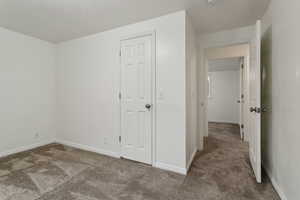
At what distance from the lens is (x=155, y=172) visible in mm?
2111

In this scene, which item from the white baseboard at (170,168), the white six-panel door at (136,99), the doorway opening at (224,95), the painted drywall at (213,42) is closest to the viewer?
the white baseboard at (170,168)

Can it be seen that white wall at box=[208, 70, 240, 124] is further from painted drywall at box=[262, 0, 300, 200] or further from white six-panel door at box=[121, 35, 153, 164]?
white six-panel door at box=[121, 35, 153, 164]

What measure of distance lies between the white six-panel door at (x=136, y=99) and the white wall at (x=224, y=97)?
496 cm

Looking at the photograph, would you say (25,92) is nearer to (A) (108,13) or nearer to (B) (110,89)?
(B) (110,89)

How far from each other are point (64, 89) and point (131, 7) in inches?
96.7

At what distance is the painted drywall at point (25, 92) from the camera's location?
2.69 metres

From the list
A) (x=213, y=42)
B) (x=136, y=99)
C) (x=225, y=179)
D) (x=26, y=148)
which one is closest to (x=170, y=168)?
(x=225, y=179)

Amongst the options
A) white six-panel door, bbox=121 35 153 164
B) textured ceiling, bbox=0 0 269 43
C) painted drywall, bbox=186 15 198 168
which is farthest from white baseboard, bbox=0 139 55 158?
painted drywall, bbox=186 15 198 168

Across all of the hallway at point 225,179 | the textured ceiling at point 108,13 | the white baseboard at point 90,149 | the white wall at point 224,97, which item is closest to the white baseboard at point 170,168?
the hallway at point 225,179

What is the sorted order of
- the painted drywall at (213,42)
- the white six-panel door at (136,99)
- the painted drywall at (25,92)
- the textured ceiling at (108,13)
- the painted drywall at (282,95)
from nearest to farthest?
the painted drywall at (282,95) < the textured ceiling at (108,13) < the white six-panel door at (136,99) < the painted drywall at (213,42) < the painted drywall at (25,92)

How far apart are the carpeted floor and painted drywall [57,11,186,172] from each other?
0.32 meters

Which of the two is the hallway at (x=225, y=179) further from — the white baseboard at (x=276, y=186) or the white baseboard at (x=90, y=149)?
the white baseboard at (x=90, y=149)

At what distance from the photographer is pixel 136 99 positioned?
244cm

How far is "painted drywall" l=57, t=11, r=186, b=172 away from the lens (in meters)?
2.11
